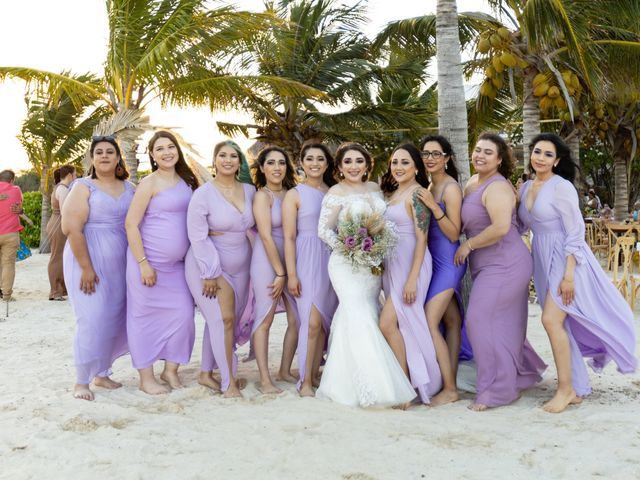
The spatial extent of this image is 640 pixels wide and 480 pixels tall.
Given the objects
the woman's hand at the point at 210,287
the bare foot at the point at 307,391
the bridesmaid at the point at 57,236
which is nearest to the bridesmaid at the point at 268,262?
the bare foot at the point at 307,391

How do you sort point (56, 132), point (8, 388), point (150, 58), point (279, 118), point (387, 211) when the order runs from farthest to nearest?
point (56, 132)
point (279, 118)
point (150, 58)
point (8, 388)
point (387, 211)

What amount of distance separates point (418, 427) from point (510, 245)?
4.90ft

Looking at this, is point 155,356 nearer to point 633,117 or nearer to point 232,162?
point 232,162

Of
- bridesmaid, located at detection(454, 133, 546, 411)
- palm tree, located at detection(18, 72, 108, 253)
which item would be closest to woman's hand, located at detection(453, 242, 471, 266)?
bridesmaid, located at detection(454, 133, 546, 411)

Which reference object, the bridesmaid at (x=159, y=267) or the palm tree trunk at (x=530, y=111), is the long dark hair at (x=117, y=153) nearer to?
the bridesmaid at (x=159, y=267)

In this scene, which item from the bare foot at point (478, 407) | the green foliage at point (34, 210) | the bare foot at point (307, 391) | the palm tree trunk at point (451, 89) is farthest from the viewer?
the green foliage at point (34, 210)

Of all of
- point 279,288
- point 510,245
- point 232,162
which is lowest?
point 279,288

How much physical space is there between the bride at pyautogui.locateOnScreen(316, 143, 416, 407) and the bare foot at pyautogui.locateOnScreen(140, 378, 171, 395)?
1265 mm

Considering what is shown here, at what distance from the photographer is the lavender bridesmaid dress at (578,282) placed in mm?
4562

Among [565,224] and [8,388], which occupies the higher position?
[565,224]

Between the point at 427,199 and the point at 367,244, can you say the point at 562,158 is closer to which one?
the point at 427,199

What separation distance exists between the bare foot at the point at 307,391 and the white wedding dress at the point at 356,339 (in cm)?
10

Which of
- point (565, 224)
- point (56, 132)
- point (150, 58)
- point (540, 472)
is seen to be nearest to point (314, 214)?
point (565, 224)

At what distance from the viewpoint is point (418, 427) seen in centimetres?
426
